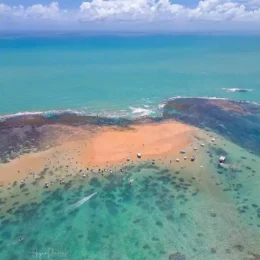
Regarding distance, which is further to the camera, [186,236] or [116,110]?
[116,110]

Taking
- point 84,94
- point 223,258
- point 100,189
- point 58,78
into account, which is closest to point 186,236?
point 223,258

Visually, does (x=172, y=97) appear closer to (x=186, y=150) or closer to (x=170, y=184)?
(x=186, y=150)

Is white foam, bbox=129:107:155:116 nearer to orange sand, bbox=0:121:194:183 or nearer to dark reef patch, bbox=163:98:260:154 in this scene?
dark reef patch, bbox=163:98:260:154

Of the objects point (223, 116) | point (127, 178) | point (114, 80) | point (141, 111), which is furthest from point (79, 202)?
point (114, 80)

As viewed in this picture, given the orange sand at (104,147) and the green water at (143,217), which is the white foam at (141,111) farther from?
the green water at (143,217)

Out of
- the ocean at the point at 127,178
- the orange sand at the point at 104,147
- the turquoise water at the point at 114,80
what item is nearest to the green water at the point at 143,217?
the ocean at the point at 127,178
